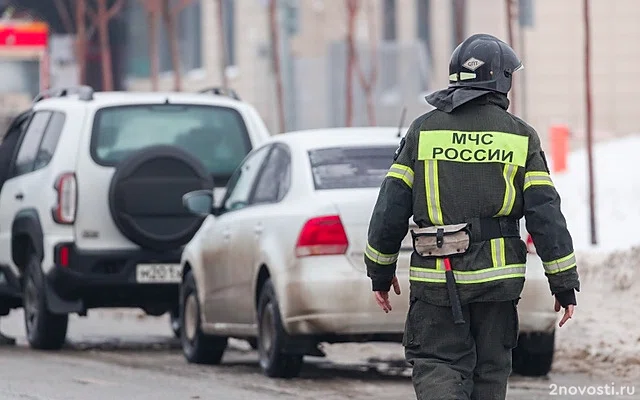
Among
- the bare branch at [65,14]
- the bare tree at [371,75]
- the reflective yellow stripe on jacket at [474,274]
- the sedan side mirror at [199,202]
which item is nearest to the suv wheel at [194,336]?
the sedan side mirror at [199,202]

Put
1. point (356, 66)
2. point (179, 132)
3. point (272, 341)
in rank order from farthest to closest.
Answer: point (356, 66) < point (179, 132) < point (272, 341)

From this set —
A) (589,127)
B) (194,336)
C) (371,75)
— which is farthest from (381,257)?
(371,75)

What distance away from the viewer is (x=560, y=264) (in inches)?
258

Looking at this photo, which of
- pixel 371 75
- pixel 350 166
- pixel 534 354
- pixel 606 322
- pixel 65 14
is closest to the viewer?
pixel 350 166

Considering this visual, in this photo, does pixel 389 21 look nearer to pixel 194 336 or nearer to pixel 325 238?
pixel 194 336

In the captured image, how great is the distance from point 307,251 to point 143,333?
17.6 feet

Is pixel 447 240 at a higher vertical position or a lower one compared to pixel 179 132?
higher

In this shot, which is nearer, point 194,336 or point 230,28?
point 194,336

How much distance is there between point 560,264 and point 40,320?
21.9ft

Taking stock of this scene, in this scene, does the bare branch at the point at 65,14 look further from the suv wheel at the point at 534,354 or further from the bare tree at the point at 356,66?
the suv wheel at the point at 534,354

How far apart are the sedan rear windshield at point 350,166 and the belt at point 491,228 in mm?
3497

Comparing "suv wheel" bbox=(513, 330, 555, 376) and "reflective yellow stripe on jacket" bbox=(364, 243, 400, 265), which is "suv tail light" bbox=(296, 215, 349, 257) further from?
"reflective yellow stripe on jacket" bbox=(364, 243, 400, 265)

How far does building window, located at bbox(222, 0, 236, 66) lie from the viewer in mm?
41844

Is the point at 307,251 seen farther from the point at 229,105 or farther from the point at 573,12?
the point at 573,12
